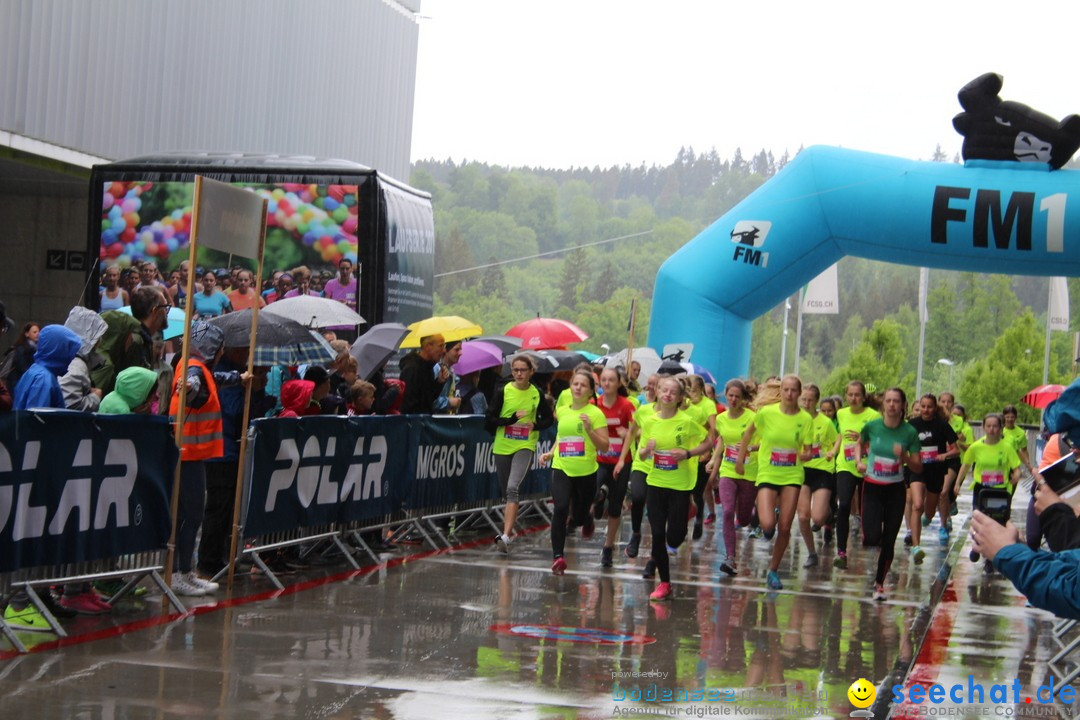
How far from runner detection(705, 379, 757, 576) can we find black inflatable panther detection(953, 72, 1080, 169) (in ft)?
22.3

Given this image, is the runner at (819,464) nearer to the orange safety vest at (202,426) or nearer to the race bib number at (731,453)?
the race bib number at (731,453)

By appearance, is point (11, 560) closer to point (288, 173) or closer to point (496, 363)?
point (496, 363)

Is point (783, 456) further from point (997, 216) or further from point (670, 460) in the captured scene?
point (997, 216)

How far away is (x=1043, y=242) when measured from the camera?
18.8 metres

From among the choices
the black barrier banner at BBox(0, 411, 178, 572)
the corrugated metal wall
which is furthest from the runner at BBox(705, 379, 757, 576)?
the corrugated metal wall

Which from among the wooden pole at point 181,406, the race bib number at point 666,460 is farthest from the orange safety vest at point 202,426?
the race bib number at point 666,460

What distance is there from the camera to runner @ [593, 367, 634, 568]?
12.9 metres

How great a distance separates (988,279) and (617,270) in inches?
1983

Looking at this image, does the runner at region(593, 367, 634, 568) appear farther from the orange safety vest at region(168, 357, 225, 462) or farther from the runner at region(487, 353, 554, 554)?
the orange safety vest at region(168, 357, 225, 462)

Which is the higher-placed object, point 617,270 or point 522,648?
point 617,270

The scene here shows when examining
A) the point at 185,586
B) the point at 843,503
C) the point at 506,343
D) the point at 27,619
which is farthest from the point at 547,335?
the point at 27,619

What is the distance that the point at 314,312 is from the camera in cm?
1339

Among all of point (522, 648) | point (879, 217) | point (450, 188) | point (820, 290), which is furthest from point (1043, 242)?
point (450, 188)

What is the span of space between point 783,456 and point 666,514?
152cm
